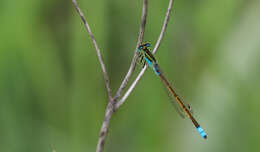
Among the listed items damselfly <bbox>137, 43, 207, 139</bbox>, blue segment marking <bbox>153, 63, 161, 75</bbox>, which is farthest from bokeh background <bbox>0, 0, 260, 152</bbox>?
blue segment marking <bbox>153, 63, 161, 75</bbox>

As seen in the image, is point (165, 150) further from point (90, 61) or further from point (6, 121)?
point (6, 121)

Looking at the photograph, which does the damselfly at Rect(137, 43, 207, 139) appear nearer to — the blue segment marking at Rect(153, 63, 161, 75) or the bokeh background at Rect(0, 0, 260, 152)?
the blue segment marking at Rect(153, 63, 161, 75)

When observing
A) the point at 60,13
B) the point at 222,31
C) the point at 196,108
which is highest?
the point at 60,13

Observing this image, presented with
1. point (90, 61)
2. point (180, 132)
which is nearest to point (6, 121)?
point (90, 61)

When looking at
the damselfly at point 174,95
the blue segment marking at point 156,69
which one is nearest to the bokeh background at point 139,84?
the damselfly at point 174,95

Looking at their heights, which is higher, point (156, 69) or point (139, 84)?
point (139, 84)

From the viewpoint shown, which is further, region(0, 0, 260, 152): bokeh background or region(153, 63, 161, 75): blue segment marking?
region(0, 0, 260, 152): bokeh background

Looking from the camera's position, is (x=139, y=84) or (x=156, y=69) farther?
(x=139, y=84)

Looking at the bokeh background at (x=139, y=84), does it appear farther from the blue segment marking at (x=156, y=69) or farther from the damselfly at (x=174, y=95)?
the blue segment marking at (x=156, y=69)
